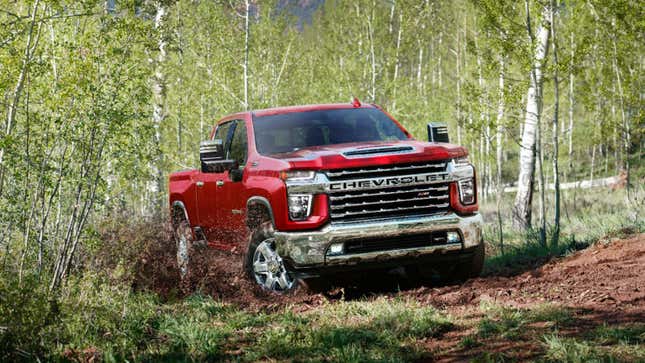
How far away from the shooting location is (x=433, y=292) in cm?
755

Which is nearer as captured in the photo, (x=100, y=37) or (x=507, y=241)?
(x=100, y=37)

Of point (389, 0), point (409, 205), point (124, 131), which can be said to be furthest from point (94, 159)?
→ point (389, 0)

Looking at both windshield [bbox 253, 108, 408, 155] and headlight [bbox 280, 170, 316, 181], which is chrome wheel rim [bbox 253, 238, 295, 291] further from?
windshield [bbox 253, 108, 408, 155]

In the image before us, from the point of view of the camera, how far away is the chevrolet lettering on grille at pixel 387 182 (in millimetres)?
7176

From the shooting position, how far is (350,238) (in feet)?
23.5

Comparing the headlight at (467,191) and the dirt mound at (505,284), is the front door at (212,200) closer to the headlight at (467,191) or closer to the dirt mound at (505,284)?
the dirt mound at (505,284)

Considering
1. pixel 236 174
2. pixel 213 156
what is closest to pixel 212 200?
pixel 236 174

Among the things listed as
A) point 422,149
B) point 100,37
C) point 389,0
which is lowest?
point 422,149

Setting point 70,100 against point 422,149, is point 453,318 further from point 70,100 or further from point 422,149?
point 70,100

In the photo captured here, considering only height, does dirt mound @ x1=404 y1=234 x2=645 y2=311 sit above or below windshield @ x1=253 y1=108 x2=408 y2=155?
below

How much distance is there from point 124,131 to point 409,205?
3.49 m

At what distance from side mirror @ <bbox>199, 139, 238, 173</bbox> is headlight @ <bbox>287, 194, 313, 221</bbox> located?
4.03ft

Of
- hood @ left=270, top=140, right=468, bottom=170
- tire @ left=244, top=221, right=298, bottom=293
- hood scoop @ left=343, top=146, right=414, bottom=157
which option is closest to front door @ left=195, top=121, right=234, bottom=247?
tire @ left=244, top=221, right=298, bottom=293

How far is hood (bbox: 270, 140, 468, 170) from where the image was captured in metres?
7.21
